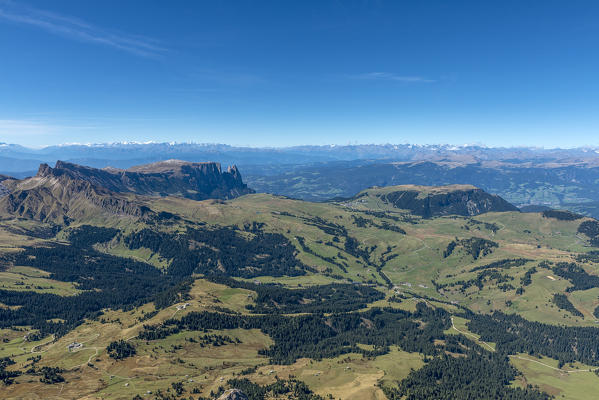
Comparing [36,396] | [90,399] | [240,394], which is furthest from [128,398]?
[240,394]

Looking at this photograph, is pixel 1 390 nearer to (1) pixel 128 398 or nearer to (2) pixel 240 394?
(1) pixel 128 398

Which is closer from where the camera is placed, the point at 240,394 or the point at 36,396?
the point at 240,394

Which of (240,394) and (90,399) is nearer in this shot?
(240,394)

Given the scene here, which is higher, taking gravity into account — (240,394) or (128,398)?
(240,394)

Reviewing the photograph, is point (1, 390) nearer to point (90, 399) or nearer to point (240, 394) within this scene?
point (90, 399)

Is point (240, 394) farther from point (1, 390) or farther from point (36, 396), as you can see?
point (1, 390)

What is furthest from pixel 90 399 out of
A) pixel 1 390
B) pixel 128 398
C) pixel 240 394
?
pixel 240 394

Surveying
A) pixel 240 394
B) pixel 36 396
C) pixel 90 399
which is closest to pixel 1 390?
pixel 36 396
